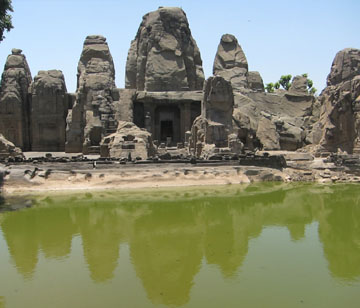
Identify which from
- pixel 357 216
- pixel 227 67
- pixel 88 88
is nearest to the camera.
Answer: pixel 357 216

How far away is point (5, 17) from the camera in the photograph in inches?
750

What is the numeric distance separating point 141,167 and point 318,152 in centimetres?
1130

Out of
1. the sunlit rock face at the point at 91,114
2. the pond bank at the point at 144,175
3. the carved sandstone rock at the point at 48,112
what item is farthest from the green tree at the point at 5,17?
the carved sandstone rock at the point at 48,112

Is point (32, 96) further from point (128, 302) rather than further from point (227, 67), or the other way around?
point (128, 302)

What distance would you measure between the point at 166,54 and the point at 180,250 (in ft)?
99.9

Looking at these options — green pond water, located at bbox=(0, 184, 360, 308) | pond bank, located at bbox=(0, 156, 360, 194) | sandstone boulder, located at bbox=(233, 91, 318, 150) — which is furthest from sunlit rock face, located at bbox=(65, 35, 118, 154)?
green pond water, located at bbox=(0, 184, 360, 308)

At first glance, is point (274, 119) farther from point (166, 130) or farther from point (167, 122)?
point (166, 130)

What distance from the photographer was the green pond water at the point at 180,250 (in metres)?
7.80

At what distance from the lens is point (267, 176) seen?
20.6m

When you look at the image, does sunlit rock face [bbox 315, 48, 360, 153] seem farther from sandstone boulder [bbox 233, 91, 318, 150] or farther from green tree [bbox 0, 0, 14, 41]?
green tree [bbox 0, 0, 14, 41]

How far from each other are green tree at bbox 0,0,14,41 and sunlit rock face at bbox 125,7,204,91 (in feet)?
63.5

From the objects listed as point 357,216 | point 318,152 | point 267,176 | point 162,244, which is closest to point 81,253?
point 162,244

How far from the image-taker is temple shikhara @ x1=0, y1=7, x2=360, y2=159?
25281 mm

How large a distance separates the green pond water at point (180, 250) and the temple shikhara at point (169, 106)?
7472 millimetres
